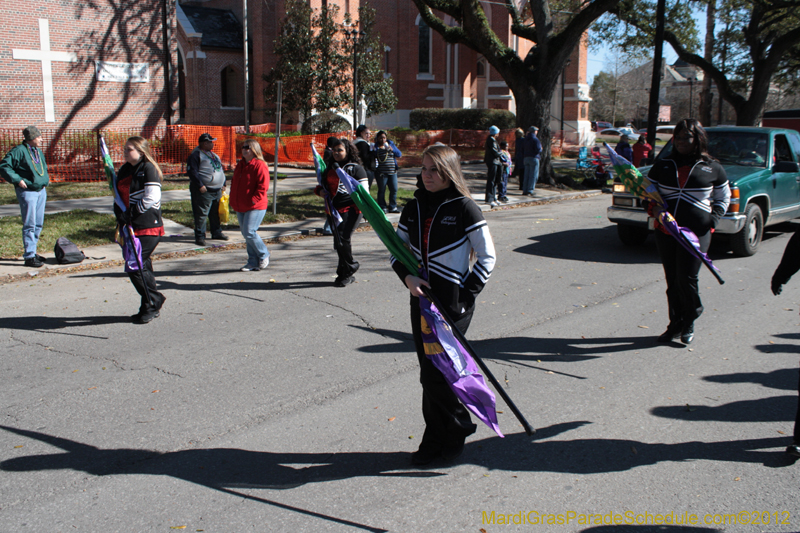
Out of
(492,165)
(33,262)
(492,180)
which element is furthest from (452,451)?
(492,180)

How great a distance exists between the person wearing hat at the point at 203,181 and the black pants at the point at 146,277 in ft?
13.1

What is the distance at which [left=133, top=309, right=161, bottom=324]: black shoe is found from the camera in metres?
6.74

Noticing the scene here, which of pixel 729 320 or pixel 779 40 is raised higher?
pixel 779 40

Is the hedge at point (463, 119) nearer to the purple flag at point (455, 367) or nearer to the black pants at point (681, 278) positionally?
the black pants at point (681, 278)

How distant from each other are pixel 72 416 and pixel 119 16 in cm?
2026

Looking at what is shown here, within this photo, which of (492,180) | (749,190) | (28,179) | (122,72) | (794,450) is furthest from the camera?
(122,72)

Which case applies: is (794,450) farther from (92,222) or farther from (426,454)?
(92,222)

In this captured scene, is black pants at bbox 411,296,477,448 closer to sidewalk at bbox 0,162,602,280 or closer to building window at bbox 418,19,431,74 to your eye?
sidewalk at bbox 0,162,602,280

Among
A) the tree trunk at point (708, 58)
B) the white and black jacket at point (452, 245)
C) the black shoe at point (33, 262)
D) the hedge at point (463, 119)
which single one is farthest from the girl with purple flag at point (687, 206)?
the hedge at point (463, 119)

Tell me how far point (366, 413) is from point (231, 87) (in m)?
33.5

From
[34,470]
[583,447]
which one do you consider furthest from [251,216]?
[583,447]

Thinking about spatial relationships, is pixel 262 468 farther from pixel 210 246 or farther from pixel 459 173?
pixel 210 246

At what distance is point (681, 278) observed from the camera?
5934 millimetres

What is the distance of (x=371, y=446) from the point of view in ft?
13.5
